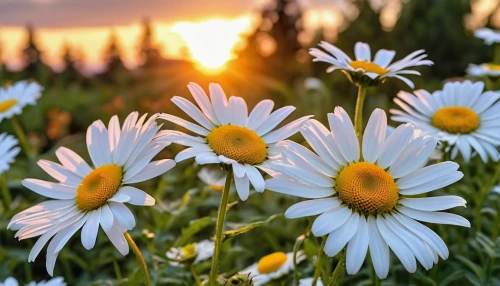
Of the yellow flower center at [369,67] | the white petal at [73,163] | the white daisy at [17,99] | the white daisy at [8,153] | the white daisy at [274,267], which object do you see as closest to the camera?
the white petal at [73,163]

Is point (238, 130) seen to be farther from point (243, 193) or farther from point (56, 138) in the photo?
point (56, 138)

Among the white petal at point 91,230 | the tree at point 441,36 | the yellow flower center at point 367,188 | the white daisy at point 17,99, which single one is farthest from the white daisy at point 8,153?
the tree at point 441,36

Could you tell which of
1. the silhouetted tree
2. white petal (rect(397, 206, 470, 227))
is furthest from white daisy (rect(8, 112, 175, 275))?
the silhouetted tree

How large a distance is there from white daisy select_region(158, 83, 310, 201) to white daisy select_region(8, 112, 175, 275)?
0.04 metres

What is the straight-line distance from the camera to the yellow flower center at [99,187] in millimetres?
841

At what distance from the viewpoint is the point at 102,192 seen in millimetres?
842

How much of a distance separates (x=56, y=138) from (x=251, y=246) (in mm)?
2203

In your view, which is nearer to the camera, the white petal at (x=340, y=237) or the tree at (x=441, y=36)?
the white petal at (x=340, y=237)

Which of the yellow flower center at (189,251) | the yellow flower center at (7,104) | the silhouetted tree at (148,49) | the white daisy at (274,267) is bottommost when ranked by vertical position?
the silhouetted tree at (148,49)

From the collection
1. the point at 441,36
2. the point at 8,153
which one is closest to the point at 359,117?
the point at 8,153

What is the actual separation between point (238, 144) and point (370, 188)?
7.9 inches

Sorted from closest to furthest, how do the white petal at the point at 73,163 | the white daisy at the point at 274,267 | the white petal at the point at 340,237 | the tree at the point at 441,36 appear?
the white petal at the point at 340,237 < the white petal at the point at 73,163 < the white daisy at the point at 274,267 < the tree at the point at 441,36

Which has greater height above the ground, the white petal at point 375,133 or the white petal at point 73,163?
the white petal at point 375,133

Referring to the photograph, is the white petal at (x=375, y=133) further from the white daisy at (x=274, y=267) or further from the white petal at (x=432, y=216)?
the white daisy at (x=274, y=267)
